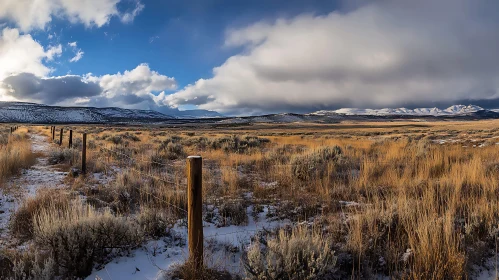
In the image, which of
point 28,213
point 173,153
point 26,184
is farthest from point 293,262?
point 173,153

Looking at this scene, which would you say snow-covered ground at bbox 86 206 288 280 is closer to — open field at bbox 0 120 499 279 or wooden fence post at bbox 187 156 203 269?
open field at bbox 0 120 499 279

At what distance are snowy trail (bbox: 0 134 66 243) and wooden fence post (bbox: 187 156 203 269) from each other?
319cm

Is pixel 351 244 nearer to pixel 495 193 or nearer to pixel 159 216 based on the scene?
pixel 159 216

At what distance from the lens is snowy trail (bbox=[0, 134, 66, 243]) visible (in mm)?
5352

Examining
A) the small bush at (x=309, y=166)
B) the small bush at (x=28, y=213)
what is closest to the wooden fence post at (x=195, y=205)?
the small bush at (x=28, y=213)

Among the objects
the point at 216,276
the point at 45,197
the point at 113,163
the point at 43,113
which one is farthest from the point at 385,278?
Result: the point at 43,113

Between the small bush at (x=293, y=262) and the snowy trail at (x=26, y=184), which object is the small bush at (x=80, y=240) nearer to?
the snowy trail at (x=26, y=184)

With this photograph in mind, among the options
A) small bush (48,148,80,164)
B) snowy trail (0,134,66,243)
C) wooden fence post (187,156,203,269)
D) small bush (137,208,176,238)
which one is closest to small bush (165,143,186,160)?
small bush (48,148,80,164)

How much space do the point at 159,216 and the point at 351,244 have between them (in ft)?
10.2

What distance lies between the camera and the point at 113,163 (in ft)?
36.3

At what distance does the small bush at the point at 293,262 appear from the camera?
2967mm

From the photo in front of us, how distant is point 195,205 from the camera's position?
3289 mm

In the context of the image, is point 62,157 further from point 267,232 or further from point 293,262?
point 293,262

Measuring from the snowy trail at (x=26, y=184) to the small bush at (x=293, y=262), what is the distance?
3.99 metres
